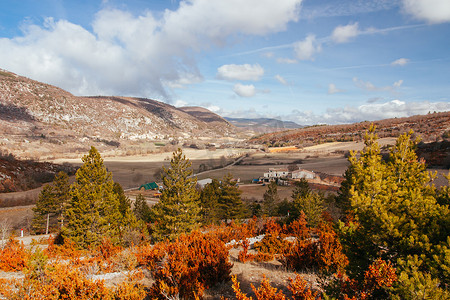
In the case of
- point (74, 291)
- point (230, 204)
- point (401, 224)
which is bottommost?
point (230, 204)

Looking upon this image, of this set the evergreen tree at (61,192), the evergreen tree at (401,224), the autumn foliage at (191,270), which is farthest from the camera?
the evergreen tree at (61,192)

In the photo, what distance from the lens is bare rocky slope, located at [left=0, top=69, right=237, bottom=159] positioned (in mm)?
95562

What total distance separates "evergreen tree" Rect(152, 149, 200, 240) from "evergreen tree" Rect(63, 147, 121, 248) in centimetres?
362

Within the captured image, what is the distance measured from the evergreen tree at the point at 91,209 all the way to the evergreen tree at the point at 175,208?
362cm

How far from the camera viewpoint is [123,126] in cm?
14738

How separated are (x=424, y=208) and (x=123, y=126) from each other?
516 feet

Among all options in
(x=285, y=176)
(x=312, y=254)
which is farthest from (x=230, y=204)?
(x=285, y=176)

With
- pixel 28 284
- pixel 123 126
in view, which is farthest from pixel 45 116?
pixel 28 284

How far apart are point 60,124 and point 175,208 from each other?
122729 millimetres

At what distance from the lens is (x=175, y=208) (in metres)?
21.1

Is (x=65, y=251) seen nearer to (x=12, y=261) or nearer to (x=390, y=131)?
(x=12, y=261)

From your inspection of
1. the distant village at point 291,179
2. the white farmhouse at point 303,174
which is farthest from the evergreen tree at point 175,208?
the white farmhouse at point 303,174

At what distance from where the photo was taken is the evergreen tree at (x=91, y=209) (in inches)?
700

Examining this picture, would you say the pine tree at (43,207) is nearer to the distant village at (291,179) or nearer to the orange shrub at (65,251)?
the orange shrub at (65,251)
